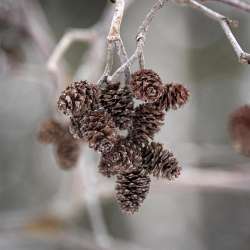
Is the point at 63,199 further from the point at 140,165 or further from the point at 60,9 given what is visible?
the point at 60,9

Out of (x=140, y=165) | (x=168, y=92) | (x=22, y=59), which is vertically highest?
(x=22, y=59)

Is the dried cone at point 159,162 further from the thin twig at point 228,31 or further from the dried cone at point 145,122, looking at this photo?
the thin twig at point 228,31

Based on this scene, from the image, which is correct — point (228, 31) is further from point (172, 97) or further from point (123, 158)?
point (123, 158)

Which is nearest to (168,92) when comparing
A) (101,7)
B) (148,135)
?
(148,135)

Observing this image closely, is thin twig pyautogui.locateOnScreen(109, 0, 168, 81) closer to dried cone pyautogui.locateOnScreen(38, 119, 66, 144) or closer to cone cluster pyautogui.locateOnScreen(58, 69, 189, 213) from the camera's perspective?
cone cluster pyautogui.locateOnScreen(58, 69, 189, 213)

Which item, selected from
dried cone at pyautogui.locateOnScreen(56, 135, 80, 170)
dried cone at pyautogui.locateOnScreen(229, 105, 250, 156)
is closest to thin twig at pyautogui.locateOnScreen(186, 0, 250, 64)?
dried cone at pyautogui.locateOnScreen(229, 105, 250, 156)

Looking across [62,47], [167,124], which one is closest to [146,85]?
[62,47]
